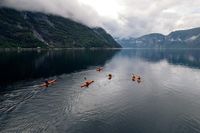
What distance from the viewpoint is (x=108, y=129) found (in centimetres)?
5441

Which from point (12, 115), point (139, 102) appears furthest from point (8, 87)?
point (139, 102)

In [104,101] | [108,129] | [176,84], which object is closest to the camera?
[108,129]

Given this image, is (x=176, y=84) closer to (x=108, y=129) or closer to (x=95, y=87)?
(x=95, y=87)

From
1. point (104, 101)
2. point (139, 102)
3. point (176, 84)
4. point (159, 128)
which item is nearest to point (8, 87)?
point (104, 101)

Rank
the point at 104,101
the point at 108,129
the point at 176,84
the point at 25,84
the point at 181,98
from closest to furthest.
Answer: the point at 108,129 < the point at 104,101 < the point at 181,98 < the point at 25,84 < the point at 176,84

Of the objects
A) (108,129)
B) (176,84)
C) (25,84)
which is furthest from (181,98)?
(25,84)

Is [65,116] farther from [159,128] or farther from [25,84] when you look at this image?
[25,84]

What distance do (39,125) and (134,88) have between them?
189ft

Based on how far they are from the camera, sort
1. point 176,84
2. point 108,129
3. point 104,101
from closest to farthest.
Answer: point 108,129
point 104,101
point 176,84

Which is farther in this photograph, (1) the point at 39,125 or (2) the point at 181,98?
(2) the point at 181,98

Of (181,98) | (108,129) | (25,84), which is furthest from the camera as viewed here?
(25,84)

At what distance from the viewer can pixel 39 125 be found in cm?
5494

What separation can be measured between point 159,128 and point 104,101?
2636cm

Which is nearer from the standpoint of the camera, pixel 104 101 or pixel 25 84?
pixel 104 101
